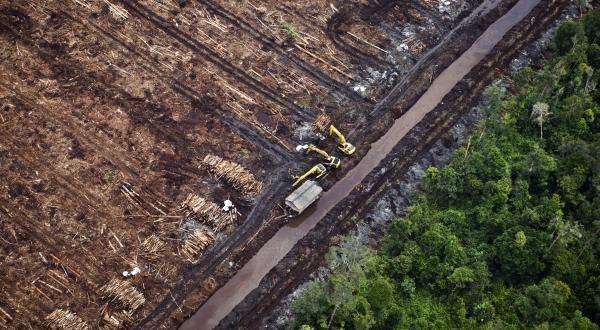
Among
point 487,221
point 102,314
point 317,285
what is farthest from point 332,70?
point 102,314

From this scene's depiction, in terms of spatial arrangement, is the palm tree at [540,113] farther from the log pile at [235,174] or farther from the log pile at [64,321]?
the log pile at [64,321]

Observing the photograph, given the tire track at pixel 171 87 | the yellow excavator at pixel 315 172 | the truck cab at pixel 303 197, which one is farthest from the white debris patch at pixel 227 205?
the tire track at pixel 171 87

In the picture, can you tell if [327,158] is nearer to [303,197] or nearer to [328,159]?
[328,159]

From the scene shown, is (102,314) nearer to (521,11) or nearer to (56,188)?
(56,188)

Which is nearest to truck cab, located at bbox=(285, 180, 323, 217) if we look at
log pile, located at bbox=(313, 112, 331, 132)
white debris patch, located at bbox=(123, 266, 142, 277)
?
log pile, located at bbox=(313, 112, 331, 132)

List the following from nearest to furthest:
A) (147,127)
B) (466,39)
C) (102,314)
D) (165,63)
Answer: (102,314) < (147,127) < (165,63) < (466,39)

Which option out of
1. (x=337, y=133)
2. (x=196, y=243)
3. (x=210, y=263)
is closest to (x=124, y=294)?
(x=196, y=243)

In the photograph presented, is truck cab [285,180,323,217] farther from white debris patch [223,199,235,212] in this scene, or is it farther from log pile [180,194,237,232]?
log pile [180,194,237,232]
